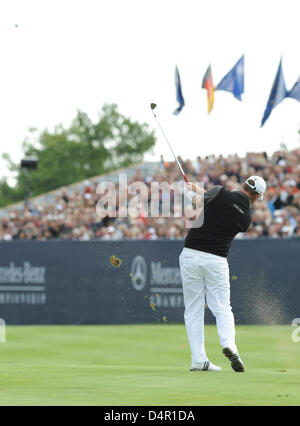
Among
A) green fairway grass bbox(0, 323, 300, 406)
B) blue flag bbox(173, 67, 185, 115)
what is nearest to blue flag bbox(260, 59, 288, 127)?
blue flag bbox(173, 67, 185, 115)

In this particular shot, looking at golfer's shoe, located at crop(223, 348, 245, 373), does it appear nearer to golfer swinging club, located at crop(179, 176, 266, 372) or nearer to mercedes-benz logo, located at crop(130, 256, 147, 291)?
golfer swinging club, located at crop(179, 176, 266, 372)

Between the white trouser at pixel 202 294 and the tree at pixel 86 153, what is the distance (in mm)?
59623

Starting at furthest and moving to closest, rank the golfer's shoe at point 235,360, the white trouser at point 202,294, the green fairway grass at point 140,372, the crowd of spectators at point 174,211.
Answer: the crowd of spectators at point 174,211 < the white trouser at point 202,294 < the golfer's shoe at point 235,360 < the green fairway grass at point 140,372

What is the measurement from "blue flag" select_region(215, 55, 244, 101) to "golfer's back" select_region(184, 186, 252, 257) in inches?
533

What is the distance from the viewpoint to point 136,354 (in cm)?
1483

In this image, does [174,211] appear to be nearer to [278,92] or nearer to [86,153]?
[278,92]

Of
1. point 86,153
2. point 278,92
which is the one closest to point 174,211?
point 278,92

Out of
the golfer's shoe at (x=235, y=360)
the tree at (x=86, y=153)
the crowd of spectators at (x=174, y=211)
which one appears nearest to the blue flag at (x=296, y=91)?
the crowd of spectators at (x=174, y=211)

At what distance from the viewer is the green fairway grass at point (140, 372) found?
24.2 ft

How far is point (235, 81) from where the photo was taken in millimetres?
23406

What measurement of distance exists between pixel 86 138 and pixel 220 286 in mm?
63828

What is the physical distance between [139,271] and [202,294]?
10.7 metres

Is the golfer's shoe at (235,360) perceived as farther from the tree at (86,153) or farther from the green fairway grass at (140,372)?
the tree at (86,153)

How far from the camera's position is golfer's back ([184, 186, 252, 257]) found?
10031 millimetres
